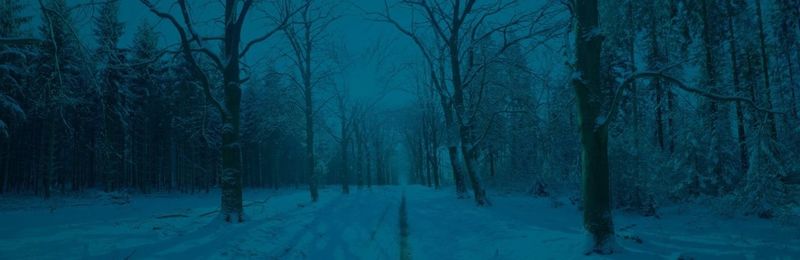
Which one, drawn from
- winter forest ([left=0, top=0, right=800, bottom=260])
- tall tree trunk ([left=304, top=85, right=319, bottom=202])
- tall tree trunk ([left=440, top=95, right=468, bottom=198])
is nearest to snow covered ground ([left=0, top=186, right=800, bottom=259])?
winter forest ([left=0, top=0, right=800, bottom=260])

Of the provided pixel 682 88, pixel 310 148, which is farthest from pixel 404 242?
pixel 310 148

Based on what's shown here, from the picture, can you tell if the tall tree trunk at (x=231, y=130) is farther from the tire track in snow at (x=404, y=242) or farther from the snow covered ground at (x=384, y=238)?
the tire track in snow at (x=404, y=242)

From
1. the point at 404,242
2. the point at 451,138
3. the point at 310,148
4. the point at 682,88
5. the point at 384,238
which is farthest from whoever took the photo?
the point at 310,148

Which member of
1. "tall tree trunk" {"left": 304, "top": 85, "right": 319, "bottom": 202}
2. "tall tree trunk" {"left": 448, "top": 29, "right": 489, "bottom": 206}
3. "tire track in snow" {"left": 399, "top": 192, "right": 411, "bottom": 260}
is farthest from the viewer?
"tall tree trunk" {"left": 304, "top": 85, "right": 319, "bottom": 202}

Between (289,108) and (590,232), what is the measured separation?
66.7ft

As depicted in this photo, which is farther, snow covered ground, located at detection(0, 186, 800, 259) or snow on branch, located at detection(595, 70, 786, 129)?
snow covered ground, located at detection(0, 186, 800, 259)

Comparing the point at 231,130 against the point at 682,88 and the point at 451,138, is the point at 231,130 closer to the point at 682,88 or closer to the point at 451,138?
the point at 451,138

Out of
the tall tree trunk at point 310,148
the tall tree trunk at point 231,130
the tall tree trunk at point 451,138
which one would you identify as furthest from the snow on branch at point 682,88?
the tall tree trunk at point 310,148

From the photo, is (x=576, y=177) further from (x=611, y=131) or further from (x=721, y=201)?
(x=721, y=201)

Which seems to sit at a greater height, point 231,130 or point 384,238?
point 231,130

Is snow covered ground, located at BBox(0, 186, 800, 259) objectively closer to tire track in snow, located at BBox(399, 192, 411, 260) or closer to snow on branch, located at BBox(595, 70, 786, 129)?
tire track in snow, located at BBox(399, 192, 411, 260)

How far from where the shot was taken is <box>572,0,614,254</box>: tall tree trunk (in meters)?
5.71

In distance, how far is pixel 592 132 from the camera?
5.81 metres

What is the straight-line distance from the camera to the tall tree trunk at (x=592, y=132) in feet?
18.7
